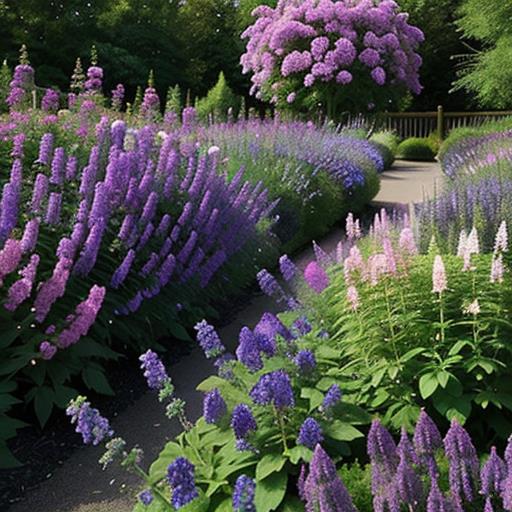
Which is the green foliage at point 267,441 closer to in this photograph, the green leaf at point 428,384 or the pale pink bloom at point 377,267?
the green leaf at point 428,384

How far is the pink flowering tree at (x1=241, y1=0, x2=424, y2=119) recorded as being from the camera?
1728 cm

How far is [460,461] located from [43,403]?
86.1 inches

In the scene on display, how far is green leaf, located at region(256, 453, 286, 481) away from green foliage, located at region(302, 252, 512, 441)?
1.56 feet

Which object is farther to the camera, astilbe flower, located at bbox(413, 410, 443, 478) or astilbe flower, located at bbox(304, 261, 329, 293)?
astilbe flower, located at bbox(304, 261, 329, 293)

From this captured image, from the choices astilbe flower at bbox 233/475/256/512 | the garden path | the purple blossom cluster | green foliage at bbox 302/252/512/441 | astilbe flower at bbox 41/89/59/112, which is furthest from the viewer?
the purple blossom cluster

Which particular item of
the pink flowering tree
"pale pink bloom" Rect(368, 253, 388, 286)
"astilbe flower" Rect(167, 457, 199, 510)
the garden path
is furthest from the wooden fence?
"astilbe flower" Rect(167, 457, 199, 510)

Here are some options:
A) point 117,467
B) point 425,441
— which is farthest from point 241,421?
point 117,467

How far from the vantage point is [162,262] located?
4.97 meters

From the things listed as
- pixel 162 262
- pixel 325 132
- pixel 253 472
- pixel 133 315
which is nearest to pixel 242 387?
pixel 253 472

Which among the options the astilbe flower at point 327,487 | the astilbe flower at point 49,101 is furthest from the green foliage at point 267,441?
the astilbe flower at point 49,101

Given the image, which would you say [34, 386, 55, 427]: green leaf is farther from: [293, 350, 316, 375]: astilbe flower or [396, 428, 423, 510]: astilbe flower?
[396, 428, 423, 510]: astilbe flower

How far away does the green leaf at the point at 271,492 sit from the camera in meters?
2.39

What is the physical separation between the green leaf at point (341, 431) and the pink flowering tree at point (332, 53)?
1529 centimetres

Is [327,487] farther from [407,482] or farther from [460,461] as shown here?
[460,461]
